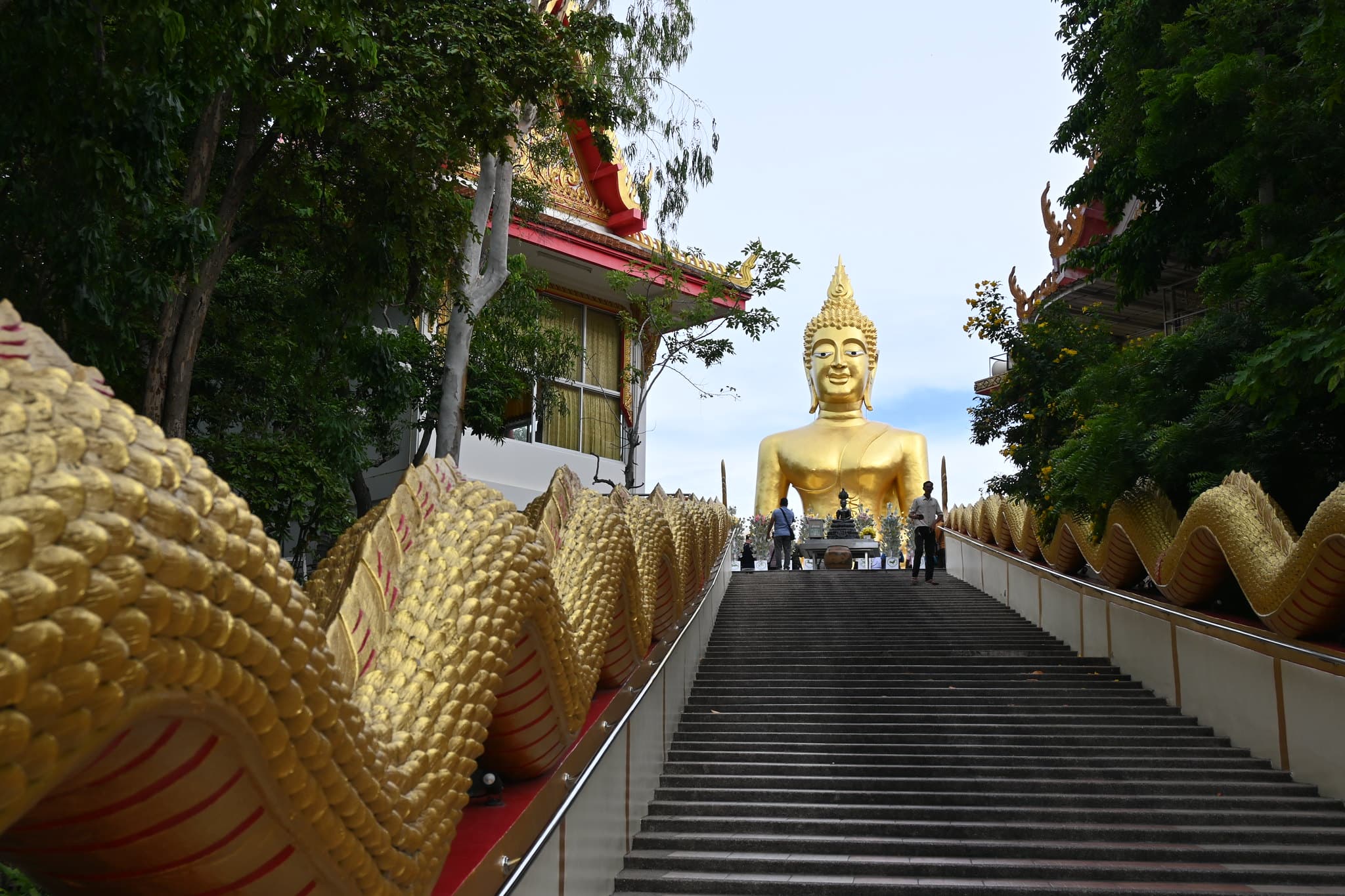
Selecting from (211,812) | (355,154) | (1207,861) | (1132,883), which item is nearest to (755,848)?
(1132,883)

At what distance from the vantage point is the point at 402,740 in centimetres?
241

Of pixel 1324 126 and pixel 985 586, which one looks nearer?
pixel 1324 126

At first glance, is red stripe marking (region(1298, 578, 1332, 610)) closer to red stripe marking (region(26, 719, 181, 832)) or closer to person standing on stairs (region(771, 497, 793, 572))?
red stripe marking (region(26, 719, 181, 832))

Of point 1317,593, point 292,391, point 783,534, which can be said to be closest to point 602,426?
point 783,534

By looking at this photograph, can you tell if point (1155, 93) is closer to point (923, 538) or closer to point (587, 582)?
point (587, 582)

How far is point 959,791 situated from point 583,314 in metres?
13.3

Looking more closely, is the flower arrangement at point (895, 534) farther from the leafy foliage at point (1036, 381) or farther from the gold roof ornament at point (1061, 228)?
the leafy foliage at point (1036, 381)

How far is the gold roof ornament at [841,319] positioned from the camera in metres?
21.7

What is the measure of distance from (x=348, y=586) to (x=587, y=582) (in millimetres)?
1922

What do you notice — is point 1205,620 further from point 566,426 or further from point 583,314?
point 583,314

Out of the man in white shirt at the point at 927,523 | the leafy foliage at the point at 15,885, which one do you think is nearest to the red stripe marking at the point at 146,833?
the leafy foliage at the point at 15,885

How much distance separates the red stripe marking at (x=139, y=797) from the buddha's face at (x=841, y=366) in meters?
20.1

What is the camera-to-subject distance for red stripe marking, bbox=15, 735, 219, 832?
1573 millimetres

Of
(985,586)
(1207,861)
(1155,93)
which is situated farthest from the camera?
(985,586)
